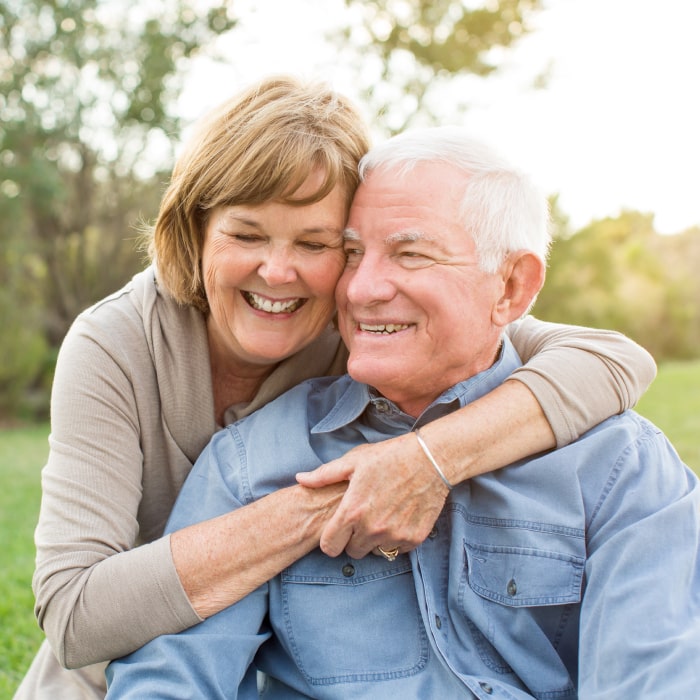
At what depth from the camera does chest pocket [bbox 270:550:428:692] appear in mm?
2016

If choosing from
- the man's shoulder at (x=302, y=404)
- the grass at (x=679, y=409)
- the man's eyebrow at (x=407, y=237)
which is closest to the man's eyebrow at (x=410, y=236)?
the man's eyebrow at (x=407, y=237)

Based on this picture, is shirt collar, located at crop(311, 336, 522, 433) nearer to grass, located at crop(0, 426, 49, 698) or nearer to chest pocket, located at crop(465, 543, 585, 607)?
chest pocket, located at crop(465, 543, 585, 607)

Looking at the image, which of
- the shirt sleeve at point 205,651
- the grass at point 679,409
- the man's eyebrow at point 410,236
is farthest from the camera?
the grass at point 679,409

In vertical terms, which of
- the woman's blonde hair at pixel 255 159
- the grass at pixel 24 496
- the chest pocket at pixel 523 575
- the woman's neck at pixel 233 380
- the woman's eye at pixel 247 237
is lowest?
the grass at pixel 24 496

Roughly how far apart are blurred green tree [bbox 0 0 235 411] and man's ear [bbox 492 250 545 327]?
12.9 m

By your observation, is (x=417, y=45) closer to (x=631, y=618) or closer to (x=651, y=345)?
(x=651, y=345)

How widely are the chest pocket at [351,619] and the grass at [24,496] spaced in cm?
145

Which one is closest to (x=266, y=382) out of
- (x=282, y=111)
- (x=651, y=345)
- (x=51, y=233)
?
(x=282, y=111)

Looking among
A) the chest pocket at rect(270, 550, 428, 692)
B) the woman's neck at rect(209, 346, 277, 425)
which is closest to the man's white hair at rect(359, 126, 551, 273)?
the woman's neck at rect(209, 346, 277, 425)

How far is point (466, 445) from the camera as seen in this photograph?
1.98 metres

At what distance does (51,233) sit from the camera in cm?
1636

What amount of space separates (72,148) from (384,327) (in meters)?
15.0

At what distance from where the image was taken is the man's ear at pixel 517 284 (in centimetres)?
222

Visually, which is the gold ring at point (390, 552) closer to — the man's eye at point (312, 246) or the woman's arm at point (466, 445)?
the woman's arm at point (466, 445)
